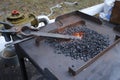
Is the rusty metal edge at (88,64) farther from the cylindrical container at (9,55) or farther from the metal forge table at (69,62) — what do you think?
the cylindrical container at (9,55)

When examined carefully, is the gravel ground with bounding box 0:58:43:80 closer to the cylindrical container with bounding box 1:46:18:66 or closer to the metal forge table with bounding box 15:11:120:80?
the cylindrical container with bounding box 1:46:18:66

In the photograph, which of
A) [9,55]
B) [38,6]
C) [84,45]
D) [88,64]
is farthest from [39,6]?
[88,64]

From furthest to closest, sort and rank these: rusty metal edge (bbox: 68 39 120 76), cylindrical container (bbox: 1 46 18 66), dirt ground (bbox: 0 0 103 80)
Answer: dirt ground (bbox: 0 0 103 80), cylindrical container (bbox: 1 46 18 66), rusty metal edge (bbox: 68 39 120 76)

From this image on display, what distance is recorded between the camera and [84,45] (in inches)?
64.1

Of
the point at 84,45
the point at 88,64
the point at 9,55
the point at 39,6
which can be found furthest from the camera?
the point at 39,6

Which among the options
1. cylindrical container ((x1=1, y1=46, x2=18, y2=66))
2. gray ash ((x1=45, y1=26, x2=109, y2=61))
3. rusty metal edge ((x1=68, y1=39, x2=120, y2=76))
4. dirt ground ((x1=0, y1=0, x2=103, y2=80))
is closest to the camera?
rusty metal edge ((x1=68, y1=39, x2=120, y2=76))

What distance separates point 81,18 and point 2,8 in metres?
2.67

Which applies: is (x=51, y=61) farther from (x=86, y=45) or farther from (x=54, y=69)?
(x=86, y=45)

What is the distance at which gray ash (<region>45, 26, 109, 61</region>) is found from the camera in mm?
1521

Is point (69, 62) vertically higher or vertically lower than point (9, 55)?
higher

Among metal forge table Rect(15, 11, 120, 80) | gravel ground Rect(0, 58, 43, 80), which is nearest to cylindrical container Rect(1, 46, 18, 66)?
gravel ground Rect(0, 58, 43, 80)

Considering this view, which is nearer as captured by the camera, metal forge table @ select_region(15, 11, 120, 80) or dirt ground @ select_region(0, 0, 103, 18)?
metal forge table @ select_region(15, 11, 120, 80)

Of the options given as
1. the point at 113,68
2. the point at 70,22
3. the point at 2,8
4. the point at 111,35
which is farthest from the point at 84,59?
the point at 2,8

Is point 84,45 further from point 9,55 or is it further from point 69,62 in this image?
point 9,55
